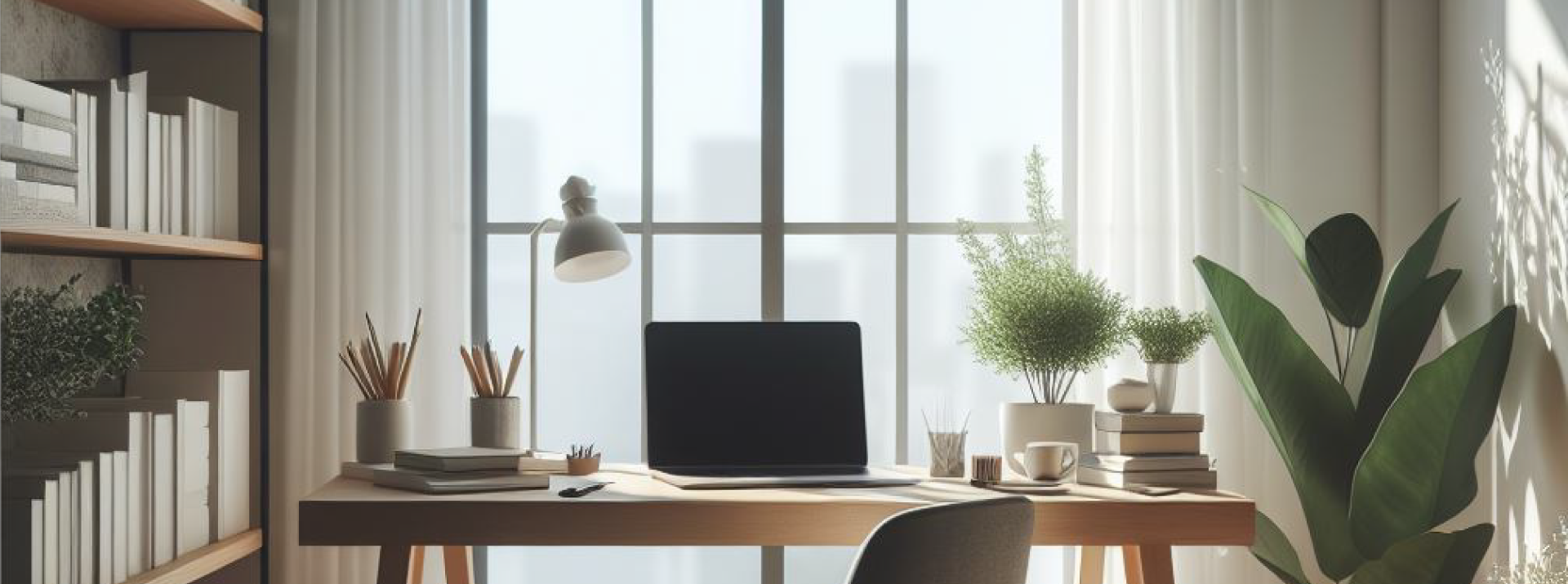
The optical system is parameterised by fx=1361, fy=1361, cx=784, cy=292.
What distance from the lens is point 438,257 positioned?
3262mm

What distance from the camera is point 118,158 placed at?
2588 mm

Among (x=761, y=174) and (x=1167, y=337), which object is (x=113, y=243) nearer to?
(x=761, y=174)

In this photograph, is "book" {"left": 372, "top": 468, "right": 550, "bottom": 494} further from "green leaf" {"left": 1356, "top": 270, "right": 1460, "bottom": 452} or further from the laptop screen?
"green leaf" {"left": 1356, "top": 270, "right": 1460, "bottom": 452}

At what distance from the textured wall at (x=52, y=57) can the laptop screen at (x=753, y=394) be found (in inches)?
49.0

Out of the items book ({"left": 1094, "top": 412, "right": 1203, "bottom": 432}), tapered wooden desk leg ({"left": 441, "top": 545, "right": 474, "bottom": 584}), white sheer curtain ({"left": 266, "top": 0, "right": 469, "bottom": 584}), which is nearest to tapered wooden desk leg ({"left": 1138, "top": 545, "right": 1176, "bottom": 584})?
book ({"left": 1094, "top": 412, "right": 1203, "bottom": 432})

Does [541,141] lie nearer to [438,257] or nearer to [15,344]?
[438,257]

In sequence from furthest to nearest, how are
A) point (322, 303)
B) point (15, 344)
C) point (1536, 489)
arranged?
point (322, 303) → point (1536, 489) → point (15, 344)

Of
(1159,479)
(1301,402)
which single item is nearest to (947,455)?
(1159,479)

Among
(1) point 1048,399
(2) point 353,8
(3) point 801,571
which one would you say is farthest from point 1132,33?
(2) point 353,8

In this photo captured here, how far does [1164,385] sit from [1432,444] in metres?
0.58

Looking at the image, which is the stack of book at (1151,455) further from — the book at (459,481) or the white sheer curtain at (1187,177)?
the book at (459,481)

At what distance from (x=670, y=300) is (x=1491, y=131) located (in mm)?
1940

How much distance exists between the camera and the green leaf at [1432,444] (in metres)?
2.75

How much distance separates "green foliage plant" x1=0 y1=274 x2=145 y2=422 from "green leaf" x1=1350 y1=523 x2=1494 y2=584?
2.51 m
